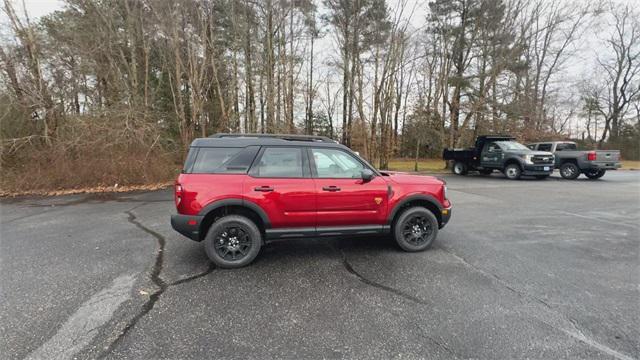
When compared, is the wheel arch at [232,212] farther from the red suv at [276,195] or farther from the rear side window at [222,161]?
the rear side window at [222,161]

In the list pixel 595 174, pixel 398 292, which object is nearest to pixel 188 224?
pixel 398 292

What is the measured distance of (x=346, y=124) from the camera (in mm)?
22375

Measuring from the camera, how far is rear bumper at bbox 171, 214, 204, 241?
341 centimetres

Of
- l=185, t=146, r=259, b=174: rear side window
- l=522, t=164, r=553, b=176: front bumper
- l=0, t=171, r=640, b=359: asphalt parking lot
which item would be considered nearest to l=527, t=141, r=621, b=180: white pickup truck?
l=522, t=164, r=553, b=176: front bumper

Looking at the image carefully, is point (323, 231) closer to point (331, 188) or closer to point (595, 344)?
point (331, 188)

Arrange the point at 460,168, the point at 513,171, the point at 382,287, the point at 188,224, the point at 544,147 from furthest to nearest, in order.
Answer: the point at 460,168 < the point at 544,147 < the point at 513,171 < the point at 188,224 < the point at 382,287

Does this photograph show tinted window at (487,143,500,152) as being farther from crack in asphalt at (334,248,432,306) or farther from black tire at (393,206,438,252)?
crack in asphalt at (334,248,432,306)

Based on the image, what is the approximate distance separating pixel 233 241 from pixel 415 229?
2755 millimetres

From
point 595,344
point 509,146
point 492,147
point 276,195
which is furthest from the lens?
point 492,147

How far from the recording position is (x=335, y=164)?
3.82m

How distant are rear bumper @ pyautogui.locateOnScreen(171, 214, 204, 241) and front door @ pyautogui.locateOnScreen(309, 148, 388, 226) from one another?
1.63 meters

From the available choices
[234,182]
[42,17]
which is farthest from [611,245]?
[42,17]

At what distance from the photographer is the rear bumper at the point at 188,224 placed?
3.41 meters

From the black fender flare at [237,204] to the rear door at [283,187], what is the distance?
0.05 meters
